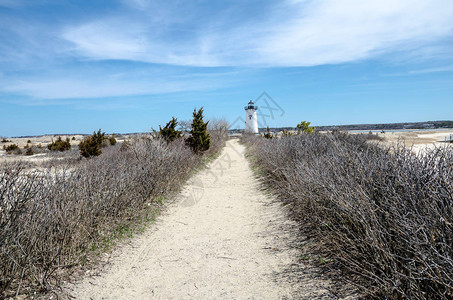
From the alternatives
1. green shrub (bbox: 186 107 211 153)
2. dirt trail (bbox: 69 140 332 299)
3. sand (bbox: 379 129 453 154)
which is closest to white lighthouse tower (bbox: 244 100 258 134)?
sand (bbox: 379 129 453 154)

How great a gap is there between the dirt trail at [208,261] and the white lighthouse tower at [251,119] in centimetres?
4319

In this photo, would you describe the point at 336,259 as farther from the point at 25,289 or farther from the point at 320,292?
the point at 25,289

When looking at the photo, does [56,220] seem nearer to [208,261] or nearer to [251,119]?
[208,261]

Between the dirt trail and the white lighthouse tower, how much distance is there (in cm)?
4319

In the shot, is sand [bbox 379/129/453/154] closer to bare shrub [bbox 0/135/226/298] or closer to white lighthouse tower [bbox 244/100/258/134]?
bare shrub [bbox 0/135/226/298]

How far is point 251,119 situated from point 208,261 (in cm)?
4761

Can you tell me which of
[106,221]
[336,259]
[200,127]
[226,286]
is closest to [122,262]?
[106,221]

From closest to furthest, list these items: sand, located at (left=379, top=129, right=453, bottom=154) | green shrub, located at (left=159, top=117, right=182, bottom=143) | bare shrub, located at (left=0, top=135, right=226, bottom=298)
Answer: bare shrub, located at (left=0, top=135, right=226, bottom=298), sand, located at (left=379, top=129, right=453, bottom=154), green shrub, located at (left=159, top=117, right=182, bottom=143)

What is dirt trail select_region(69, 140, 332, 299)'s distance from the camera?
4199 millimetres

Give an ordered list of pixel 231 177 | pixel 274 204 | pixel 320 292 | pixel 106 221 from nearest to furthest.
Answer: pixel 320 292
pixel 106 221
pixel 274 204
pixel 231 177

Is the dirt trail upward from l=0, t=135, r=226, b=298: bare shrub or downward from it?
downward

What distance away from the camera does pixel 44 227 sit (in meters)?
4.04

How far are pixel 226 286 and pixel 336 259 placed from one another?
1614 mm

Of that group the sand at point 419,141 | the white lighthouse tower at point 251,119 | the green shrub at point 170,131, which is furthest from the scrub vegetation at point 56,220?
the white lighthouse tower at point 251,119
